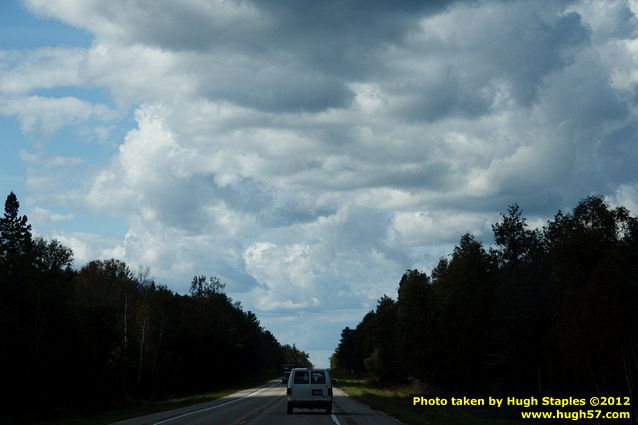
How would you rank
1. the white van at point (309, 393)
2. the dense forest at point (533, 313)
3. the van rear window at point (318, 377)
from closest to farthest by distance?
the white van at point (309, 393) → the van rear window at point (318, 377) → the dense forest at point (533, 313)

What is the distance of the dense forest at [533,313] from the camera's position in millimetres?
42344

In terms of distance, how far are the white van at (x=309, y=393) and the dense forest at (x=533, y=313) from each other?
49.5 feet

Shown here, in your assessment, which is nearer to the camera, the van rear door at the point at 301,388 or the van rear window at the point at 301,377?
the van rear door at the point at 301,388

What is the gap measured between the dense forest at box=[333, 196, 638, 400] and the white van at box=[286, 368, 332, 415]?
49.5 ft

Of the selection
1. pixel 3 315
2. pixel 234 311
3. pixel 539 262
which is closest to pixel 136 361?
pixel 3 315

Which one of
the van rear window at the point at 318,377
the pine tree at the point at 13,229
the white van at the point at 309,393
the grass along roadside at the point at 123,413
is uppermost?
the pine tree at the point at 13,229

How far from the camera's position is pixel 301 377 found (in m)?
37.7

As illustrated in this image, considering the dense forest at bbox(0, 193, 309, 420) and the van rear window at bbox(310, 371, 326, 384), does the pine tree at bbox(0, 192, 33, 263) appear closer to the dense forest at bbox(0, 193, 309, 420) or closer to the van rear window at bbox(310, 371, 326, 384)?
the dense forest at bbox(0, 193, 309, 420)

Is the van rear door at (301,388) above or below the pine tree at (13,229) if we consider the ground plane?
below

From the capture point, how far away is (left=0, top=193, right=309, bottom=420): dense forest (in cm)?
5447

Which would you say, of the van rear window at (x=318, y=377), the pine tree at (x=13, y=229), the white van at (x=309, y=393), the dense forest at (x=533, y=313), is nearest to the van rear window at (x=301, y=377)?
the white van at (x=309, y=393)

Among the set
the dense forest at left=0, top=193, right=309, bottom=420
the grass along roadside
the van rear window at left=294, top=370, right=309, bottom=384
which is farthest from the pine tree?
the van rear window at left=294, top=370, right=309, bottom=384

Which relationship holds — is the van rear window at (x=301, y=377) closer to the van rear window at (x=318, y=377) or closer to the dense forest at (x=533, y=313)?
the van rear window at (x=318, y=377)

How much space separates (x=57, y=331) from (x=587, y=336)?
38.6 meters
